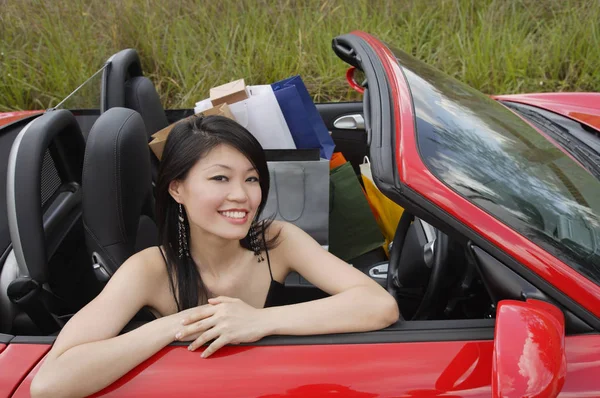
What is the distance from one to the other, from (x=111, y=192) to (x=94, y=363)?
0.52 meters

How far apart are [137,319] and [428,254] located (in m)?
0.77

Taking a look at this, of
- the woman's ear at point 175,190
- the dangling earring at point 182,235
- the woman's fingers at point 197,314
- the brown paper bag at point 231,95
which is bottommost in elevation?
the woman's fingers at point 197,314

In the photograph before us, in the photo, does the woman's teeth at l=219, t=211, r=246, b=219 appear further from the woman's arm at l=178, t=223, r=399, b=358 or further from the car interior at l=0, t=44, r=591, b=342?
the car interior at l=0, t=44, r=591, b=342

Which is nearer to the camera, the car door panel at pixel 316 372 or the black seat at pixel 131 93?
the car door panel at pixel 316 372

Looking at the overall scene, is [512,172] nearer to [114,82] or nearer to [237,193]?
[237,193]

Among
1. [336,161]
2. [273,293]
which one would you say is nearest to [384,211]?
[336,161]

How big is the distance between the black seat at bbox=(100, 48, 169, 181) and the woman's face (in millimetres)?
898

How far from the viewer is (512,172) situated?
4.87 feet

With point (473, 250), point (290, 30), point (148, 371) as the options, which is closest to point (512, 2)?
point (290, 30)

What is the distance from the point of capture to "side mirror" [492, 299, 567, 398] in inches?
43.3

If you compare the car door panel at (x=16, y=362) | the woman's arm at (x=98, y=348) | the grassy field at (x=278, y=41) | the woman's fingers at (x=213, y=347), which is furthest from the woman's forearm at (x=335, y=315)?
the grassy field at (x=278, y=41)

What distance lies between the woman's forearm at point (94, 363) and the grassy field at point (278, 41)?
10.3ft

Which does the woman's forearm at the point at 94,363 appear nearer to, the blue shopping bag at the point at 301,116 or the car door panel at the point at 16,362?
the car door panel at the point at 16,362

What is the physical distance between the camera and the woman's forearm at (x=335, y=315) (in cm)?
135
